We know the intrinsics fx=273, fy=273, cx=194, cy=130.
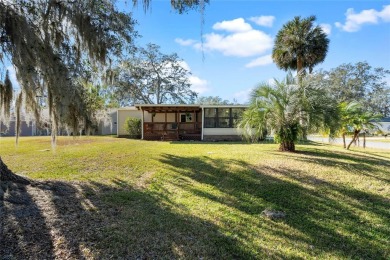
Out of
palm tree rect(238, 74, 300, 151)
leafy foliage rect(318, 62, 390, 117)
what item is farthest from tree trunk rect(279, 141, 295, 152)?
leafy foliage rect(318, 62, 390, 117)

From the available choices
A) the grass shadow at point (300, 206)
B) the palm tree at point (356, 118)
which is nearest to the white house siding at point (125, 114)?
the palm tree at point (356, 118)

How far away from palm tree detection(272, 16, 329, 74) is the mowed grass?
11939 millimetres

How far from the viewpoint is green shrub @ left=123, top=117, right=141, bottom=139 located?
2009cm

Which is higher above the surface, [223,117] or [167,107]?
[167,107]

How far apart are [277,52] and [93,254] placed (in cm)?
1910

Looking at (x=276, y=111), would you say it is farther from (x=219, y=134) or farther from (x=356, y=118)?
(x=219, y=134)

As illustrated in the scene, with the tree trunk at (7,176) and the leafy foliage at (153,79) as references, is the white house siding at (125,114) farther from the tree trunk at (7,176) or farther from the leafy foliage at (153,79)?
the tree trunk at (7,176)

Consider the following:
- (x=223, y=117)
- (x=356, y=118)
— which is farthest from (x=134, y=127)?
(x=356, y=118)

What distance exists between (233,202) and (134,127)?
1552 cm

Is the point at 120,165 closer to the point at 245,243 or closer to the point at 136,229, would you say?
the point at 136,229

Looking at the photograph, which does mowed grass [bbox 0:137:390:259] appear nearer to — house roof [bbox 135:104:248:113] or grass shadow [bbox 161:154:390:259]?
grass shadow [bbox 161:154:390:259]

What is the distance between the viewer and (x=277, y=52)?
1952 centimetres

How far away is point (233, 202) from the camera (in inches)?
219

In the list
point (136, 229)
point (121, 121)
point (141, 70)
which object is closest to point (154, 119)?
point (121, 121)
